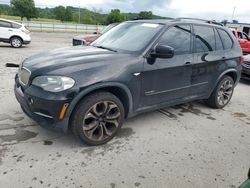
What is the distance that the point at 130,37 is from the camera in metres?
4.19

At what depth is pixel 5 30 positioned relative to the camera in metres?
13.9

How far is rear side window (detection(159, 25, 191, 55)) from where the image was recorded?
4.04 m

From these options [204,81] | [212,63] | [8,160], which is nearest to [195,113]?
[204,81]

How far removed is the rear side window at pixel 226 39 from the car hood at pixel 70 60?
8.20 feet

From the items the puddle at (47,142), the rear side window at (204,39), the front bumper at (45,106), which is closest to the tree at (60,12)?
the rear side window at (204,39)

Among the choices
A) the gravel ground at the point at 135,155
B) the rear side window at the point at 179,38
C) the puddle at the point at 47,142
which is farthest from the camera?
the rear side window at the point at 179,38

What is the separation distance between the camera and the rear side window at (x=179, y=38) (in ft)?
13.3

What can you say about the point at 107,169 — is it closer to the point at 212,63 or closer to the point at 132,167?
the point at 132,167

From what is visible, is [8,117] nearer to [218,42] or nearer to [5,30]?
[218,42]

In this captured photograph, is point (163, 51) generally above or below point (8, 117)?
above

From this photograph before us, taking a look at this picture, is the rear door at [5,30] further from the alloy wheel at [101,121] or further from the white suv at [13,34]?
the alloy wheel at [101,121]

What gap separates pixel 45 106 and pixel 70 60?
2.38ft

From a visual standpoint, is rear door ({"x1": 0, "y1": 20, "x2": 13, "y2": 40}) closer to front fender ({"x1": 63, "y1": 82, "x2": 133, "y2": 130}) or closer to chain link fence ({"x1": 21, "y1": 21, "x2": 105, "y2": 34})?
front fender ({"x1": 63, "y1": 82, "x2": 133, "y2": 130})

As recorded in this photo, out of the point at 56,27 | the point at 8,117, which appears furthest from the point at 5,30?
the point at 56,27
